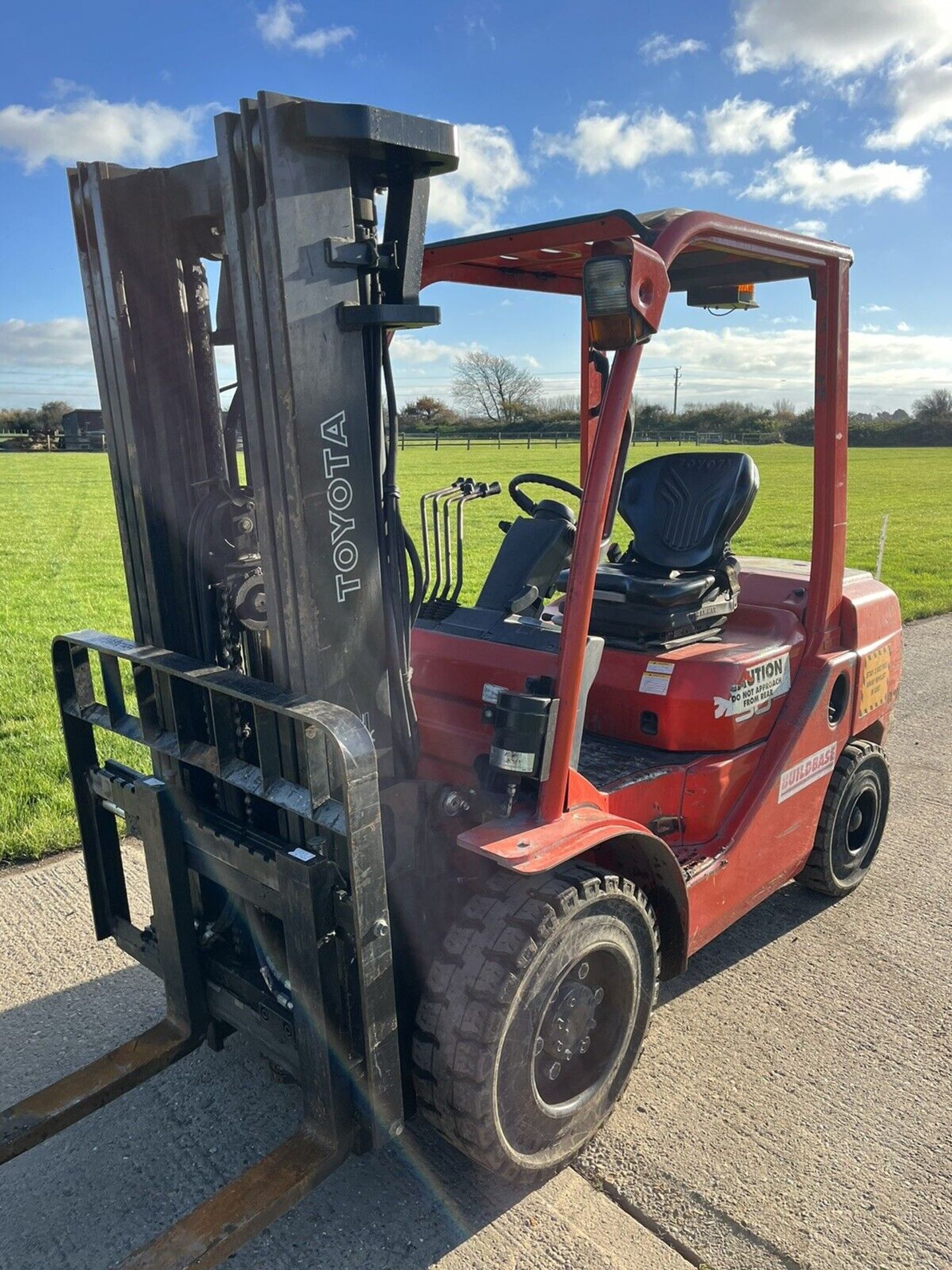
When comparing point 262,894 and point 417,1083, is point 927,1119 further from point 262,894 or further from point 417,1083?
point 262,894

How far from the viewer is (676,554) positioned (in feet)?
13.9

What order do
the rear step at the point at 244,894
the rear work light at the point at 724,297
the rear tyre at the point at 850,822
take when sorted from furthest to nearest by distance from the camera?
1. the rear tyre at the point at 850,822
2. the rear work light at the point at 724,297
3. the rear step at the point at 244,894

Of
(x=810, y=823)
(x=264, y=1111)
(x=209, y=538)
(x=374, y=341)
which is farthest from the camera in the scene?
(x=810, y=823)

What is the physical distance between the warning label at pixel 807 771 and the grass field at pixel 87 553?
3.64 meters

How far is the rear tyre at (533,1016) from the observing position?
8.34 feet

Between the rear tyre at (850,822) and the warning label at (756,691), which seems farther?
the rear tyre at (850,822)

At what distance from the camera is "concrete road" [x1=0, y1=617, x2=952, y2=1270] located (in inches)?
104

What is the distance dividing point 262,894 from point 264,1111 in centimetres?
99

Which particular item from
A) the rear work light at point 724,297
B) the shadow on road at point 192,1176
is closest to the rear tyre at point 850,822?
the rear work light at point 724,297

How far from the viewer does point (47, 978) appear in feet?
12.7

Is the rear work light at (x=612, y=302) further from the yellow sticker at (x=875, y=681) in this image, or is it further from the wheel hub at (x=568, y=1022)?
the yellow sticker at (x=875, y=681)

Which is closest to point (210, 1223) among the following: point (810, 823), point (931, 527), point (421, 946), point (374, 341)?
point (421, 946)

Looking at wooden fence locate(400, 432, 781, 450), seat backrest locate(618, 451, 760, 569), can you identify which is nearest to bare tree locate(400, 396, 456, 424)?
wooden fence locate(400, 432, 781, 450)

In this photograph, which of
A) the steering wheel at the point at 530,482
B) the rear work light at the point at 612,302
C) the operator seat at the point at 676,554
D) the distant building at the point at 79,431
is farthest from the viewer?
the distant building at the point at 79,431
